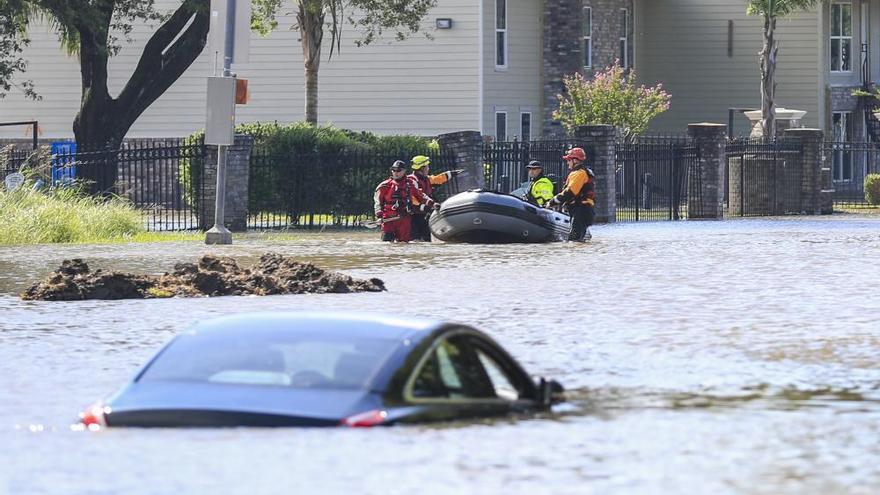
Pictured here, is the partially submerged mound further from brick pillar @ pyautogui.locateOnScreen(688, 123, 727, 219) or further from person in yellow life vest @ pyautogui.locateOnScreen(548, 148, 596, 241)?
brick pillar @ pyautogui.locateOnScreen(688, 123, 727, 219)

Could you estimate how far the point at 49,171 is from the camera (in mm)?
39156

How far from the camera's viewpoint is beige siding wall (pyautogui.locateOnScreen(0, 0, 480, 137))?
49.8 m

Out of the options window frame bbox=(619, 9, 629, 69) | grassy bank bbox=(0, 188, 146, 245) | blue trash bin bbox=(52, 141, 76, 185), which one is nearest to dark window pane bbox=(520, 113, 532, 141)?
window frame bbox=(619, 9, 629, 69)

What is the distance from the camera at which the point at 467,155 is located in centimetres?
3866

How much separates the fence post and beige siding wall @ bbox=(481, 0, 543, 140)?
7371mm

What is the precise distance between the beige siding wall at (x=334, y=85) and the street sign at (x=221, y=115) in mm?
19473

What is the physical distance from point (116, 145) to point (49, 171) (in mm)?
6190

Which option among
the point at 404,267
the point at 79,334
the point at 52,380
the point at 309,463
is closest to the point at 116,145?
the point at 404,267

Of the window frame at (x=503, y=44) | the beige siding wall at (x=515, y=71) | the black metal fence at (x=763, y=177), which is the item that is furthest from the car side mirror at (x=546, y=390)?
the window frame at (x=503, y=44)

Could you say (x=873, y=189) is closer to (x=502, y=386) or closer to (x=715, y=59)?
(x=715, y=59)

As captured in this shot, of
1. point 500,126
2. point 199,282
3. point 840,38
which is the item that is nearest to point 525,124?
point 500,126

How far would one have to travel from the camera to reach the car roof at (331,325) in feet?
32.2

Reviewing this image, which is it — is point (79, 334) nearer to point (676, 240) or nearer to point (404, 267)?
point (404, 267)

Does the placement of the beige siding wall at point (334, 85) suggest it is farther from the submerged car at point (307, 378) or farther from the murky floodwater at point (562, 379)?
the submerged car at point (307, 378)
